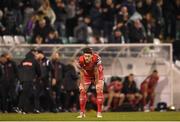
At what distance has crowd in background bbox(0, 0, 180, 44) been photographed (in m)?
27.5

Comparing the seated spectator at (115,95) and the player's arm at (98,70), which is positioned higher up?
Answer: the player's arm at (98,70)

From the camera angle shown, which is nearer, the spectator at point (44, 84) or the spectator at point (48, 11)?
the spectator at point (44, 84)

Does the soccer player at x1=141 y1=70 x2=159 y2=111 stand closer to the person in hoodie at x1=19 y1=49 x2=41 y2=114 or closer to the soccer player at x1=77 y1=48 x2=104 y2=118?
the person in hoodie at x1=19 y1=49 x2=41 y2=114

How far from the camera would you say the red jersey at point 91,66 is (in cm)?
2097

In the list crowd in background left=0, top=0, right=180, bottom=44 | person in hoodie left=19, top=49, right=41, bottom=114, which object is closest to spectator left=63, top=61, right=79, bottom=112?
person in hoodie left=19, top=49, right=41, bottom=114

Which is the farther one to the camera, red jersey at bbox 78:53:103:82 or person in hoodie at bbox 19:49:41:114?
person in hoodie at bbox 19:49:41:114

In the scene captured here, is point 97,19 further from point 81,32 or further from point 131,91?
point 131,91

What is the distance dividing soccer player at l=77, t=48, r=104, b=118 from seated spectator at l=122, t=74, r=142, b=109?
17.4ft

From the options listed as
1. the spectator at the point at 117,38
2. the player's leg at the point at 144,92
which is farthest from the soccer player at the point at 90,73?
the spectator at the point at 117,38

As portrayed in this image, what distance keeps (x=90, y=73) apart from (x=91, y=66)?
33 centimetres

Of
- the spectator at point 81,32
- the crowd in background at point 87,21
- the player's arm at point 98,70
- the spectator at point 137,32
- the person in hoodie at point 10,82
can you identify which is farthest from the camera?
the spectator at point 81,32

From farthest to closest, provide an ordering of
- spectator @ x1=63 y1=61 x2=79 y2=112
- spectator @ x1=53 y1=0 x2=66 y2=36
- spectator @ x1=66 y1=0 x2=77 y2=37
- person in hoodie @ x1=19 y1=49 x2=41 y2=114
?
spectator @ x1=66 y1=0 x2=77 y2=37
spectator @ x1=53 y1=0 x2=66 y2=36
spectator @ x1=63 y1=61 x2=79 y2=112
person in hoodie @ x1=19 y1=49 x2=41 y2=114

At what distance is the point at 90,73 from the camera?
70.1ft

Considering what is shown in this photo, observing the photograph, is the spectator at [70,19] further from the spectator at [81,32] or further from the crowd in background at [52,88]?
the crowd in background at [52,88]
